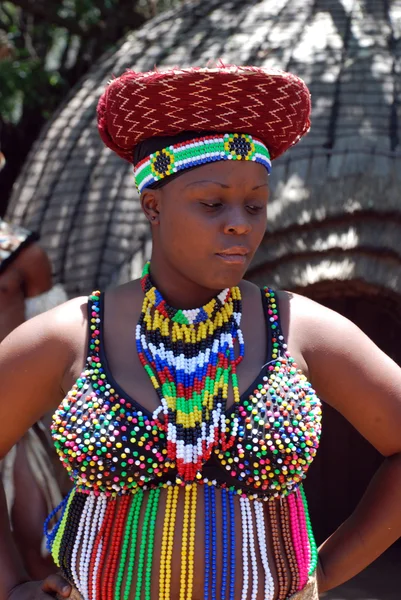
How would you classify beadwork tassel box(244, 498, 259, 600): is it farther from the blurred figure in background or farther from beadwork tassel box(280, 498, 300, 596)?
the blurred figure in background

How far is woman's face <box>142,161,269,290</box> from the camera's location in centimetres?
208

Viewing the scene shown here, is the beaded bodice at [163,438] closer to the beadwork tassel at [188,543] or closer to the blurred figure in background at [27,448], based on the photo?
the beadwork tassel at [188,543]

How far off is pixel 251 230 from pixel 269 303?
0.22 m

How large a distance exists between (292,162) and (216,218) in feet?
5.58

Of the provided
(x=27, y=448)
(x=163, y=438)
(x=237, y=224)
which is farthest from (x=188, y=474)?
(x=27, y=448)

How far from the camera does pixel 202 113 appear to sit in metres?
2.09

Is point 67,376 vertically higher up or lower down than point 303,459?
higher up

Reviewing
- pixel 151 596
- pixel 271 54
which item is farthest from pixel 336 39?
pixel 151 596

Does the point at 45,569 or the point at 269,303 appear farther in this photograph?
the point at 45,569

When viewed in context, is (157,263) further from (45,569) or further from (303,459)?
(45,569)

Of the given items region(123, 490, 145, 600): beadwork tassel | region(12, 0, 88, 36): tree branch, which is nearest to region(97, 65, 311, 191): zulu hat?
region(123, 490, 145, 600): beadwork tassel

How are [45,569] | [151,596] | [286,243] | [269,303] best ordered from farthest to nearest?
[286,243], [45,569], [269,303], [151,596]

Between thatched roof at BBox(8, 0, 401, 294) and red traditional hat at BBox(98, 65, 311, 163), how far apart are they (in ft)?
4.89

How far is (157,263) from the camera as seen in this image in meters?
2.29
